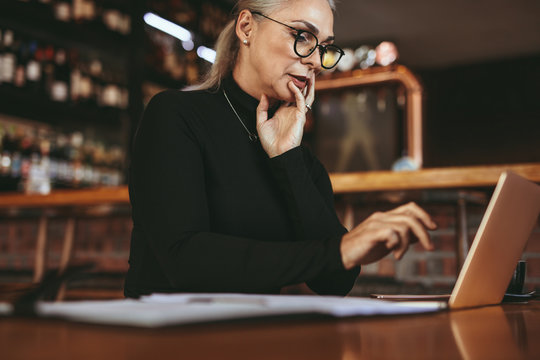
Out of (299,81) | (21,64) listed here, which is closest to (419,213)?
(299,81)

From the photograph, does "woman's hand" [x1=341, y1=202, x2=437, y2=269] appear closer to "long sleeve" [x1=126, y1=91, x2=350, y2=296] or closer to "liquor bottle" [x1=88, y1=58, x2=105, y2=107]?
"long sleeve" [x1=126, y1=91, x2=350, y2=296]

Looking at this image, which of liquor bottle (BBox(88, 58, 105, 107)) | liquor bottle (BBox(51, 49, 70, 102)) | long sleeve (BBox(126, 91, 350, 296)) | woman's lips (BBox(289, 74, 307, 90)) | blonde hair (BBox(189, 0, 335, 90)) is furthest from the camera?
liquor bottle (BBox(88, 58, 105, 107))

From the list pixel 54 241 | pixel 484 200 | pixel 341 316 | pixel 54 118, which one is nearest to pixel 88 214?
pixel 54 241

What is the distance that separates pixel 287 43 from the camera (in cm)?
112

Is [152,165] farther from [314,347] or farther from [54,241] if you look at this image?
[54,241]

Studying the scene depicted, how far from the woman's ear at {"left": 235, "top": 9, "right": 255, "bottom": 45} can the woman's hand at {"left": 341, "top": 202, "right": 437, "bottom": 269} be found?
0.67 meters

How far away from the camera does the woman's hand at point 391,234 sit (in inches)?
23.7

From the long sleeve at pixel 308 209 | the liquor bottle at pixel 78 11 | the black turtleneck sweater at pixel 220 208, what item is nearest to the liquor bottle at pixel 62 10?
the liquor bottle at pixel 78 11

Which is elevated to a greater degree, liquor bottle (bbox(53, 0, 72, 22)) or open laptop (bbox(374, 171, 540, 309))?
liquor bottle (bbox(53, 0, 72, 22))

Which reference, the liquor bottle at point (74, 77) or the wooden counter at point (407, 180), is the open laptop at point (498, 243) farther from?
the liquor bottle at point (74, 77)

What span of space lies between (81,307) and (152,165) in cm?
46

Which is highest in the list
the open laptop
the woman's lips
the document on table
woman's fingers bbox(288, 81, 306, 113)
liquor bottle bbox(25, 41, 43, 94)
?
liquor bottle bbox(25, 41, 43, 94)

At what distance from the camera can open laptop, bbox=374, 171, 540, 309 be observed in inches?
27.1

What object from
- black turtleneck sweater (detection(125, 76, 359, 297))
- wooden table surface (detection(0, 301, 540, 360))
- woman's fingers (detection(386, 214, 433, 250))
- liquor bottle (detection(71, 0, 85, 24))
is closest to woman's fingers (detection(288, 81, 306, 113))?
black turtleneck sweater (detection(125, 76, 359, 297))
